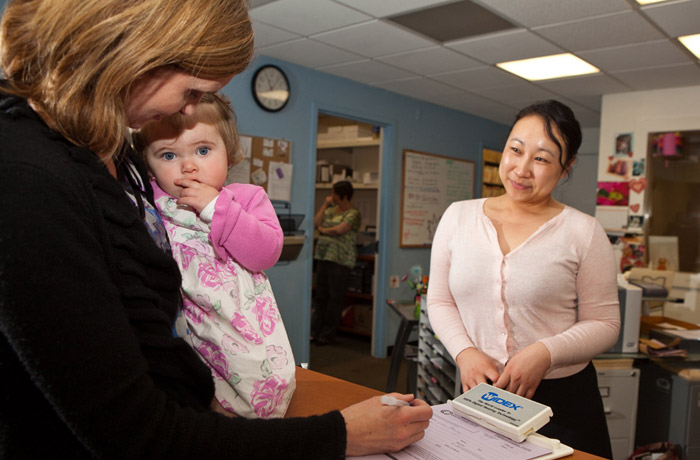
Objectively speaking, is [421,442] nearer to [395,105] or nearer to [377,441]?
[377,441]

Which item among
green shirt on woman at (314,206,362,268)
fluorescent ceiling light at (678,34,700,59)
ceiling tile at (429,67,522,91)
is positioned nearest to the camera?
fluorescent ceiling light at (678,34,700,59)

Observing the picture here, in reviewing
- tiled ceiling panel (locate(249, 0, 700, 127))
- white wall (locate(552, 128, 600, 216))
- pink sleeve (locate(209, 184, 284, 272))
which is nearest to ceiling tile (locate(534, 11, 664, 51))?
tiled ceiling panel (locate(249, 0, 700, 127))

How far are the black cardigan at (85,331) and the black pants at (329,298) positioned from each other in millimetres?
4698

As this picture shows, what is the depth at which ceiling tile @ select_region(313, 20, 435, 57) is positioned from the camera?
3475 mm

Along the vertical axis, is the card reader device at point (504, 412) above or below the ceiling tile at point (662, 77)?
below

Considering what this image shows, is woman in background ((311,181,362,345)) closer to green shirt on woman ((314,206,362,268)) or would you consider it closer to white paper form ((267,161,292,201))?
green shirt on woman ((314,206,362,268))

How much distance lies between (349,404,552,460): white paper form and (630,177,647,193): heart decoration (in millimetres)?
4684

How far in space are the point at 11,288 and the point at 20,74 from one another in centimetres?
27

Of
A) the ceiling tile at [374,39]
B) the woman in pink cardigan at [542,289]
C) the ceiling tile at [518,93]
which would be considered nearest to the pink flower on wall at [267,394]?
the woman in pink cardigan at [542,289]

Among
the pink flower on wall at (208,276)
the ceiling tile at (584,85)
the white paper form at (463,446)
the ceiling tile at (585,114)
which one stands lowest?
the white paper form at (463,446)

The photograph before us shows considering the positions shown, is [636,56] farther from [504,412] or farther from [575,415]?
[504,412]

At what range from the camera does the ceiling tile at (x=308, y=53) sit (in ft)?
12.7

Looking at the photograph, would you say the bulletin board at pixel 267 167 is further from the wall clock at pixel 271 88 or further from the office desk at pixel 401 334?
the office desk at pixel 401 334

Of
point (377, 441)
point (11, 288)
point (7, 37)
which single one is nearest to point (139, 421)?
point (11, 288)
